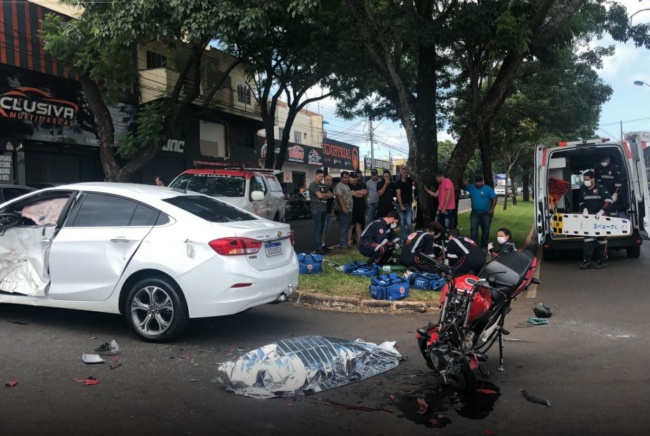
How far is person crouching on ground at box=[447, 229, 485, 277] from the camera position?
5812 mm

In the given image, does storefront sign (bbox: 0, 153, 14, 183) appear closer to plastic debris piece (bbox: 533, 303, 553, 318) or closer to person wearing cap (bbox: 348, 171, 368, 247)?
person wearing cap (bbox: 348, 171, 368, 247)

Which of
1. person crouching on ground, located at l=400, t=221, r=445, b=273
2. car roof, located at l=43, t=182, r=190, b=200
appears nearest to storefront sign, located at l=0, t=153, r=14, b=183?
car roof, located at l=43, t=182, r=190, b=200

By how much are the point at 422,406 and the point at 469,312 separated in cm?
85

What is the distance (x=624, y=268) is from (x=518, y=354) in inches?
234

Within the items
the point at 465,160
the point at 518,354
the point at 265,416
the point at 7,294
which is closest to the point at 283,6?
the point at 465,160

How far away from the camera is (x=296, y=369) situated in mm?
4176

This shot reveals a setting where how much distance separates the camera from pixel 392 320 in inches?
261

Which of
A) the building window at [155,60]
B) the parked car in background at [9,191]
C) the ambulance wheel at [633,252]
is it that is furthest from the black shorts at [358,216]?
the building window at [155,60]

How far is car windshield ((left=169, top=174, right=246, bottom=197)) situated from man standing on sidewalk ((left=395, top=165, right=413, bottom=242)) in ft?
11.2

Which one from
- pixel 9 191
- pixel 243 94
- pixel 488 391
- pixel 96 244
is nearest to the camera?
pixel 488 391

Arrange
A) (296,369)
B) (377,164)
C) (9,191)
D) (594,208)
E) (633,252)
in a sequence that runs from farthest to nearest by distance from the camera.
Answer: (377,164) → (633,252) → (594,208) → (9,191) → (296,369)

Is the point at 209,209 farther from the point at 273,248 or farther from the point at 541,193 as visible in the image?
the point at 541,193

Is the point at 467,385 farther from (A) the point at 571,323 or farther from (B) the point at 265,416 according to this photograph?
(A) the point at 571,323

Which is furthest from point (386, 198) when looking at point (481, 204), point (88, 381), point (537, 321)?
point (88, 381)
